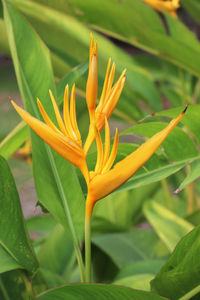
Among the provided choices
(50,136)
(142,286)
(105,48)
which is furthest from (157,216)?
(50,136)

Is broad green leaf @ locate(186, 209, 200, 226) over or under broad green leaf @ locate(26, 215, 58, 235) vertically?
over

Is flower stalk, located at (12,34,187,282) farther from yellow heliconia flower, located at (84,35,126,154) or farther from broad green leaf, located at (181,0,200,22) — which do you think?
broad green leaf, located at (181,0,200,22)

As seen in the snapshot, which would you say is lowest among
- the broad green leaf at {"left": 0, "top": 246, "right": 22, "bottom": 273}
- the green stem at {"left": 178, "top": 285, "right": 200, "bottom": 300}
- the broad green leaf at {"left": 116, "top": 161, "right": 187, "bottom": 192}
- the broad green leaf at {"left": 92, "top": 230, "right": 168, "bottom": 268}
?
the broad green leaf at {"left": 92, "top": 230, "right": 168, "bottom": 268}

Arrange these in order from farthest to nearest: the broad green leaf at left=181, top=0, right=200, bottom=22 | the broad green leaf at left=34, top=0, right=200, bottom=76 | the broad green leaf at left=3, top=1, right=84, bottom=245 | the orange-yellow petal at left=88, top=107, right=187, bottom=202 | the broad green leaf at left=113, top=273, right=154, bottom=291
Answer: the broad green leaf at left=181, top=0, right=200, bottom=22 → the broad green leaf at left=34, top=0, right=200, bottom=76 → the broad green leaf at left=113, top=273, right=154, bottom=291 → the broad green leaf at left=3, top=1, right=84, bottom=245 → the orange-yellow petal at left=88, top=107, right=187, bottom=202

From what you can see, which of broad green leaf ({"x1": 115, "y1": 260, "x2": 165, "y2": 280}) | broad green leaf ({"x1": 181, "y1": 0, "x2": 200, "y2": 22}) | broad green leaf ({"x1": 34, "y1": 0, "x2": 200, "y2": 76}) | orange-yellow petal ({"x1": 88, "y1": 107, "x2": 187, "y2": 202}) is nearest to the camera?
orange-yellow petal ({"x1": 88, "y1": 107, "x2": 187, "y2": 202})

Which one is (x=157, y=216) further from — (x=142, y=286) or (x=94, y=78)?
(x=94, y=78)

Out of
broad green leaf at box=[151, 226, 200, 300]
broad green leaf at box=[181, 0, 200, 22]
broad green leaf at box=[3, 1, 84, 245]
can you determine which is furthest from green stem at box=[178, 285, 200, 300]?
broad green leaf at box=[181, 0, 200, 22]

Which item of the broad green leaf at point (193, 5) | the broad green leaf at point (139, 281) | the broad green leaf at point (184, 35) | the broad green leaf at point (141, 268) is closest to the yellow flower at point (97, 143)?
the broad green leaf at point (139, 281)
